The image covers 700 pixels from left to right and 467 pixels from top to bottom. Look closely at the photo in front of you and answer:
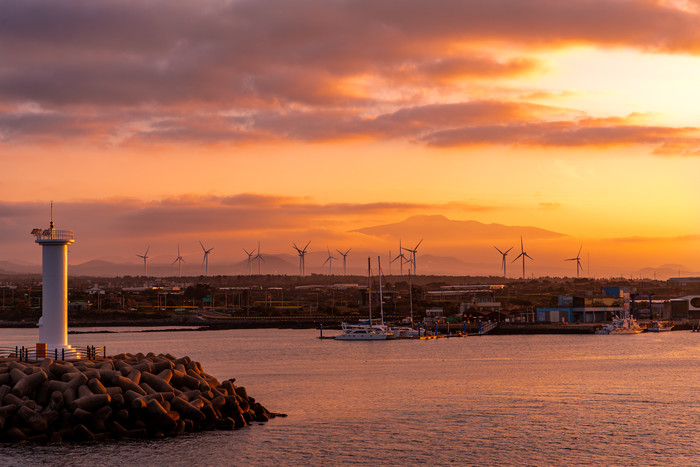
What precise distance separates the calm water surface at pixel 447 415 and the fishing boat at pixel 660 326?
67.9 metres

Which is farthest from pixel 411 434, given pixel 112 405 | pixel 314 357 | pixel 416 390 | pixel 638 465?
pixel 314 357

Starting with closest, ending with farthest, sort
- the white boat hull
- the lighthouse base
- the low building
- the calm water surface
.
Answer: the calm water surface → the lighthouse base → the white boat hull → the low building

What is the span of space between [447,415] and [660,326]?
129 meters

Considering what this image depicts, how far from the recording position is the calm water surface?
3703 centimetres

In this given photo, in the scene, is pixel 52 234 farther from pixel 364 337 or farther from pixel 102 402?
pixel 364 337

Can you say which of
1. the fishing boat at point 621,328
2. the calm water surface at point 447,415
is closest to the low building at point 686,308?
the fishing boat at point 621,328

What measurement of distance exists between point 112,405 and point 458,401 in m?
25.0

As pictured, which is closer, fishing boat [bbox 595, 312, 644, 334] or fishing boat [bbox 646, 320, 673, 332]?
fishing boat [bbox 595, 312, 644, 334]

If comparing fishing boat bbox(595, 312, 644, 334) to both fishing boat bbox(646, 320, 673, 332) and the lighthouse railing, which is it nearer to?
fishing boat bbox(646, 320, 673, 332)

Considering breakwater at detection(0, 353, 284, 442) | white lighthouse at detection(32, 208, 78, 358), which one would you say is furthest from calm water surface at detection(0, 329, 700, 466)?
white lighthouse at detection(32, 208, 78, 358)

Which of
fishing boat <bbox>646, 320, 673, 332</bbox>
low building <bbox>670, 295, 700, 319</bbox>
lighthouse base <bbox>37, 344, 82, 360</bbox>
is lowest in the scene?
fishing boat <bbox>646, 320, 673, 332</bbox>

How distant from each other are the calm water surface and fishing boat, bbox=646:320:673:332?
223ft

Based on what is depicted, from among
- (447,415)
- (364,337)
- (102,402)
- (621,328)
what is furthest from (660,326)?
(102,402)

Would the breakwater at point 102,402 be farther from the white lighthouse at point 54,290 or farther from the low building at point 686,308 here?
the low building at point 686,308
